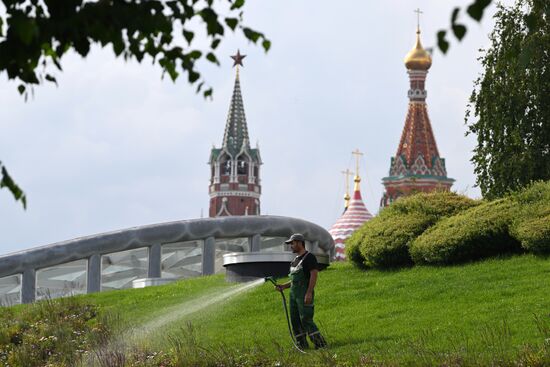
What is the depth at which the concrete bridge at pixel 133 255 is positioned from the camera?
38062mm

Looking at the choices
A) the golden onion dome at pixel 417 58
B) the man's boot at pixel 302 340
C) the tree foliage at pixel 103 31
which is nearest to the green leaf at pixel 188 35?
the tree foliage at pixel 103 31

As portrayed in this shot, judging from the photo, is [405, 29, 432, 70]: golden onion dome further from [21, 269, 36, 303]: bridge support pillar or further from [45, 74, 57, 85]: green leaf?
[45, 74, 57, 85]: green leaf

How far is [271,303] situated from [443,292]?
3.21m

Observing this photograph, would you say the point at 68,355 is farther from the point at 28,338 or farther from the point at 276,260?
the point at 276,260

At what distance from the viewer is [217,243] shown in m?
41.0

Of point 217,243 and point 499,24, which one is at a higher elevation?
point 499,24

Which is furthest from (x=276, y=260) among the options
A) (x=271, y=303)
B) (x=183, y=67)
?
(x=183, y=67)

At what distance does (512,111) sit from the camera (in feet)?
121

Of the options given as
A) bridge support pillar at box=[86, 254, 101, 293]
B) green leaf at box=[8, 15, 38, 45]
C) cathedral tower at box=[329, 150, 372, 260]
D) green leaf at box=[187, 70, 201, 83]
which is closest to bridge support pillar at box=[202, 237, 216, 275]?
bridge support pillar at box=[86, 254, 101, 293]

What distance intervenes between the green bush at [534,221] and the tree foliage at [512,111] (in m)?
9.93

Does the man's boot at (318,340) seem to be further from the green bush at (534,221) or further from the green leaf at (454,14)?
the green leaf at (454,14)

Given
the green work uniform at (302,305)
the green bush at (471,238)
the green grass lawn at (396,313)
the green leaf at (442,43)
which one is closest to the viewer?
the green leaf at (442,43)

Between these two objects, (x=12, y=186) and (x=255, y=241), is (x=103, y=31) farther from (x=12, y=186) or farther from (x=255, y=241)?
(x=255, y=241)

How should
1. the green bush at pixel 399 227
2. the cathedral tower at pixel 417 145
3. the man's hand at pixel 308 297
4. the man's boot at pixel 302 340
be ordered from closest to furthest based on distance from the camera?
the man's hand at pixel 308 297
the man's boot at pixel 302 340
the green bush at pixel 399 227
the cathedral tower at pixel 417 145
